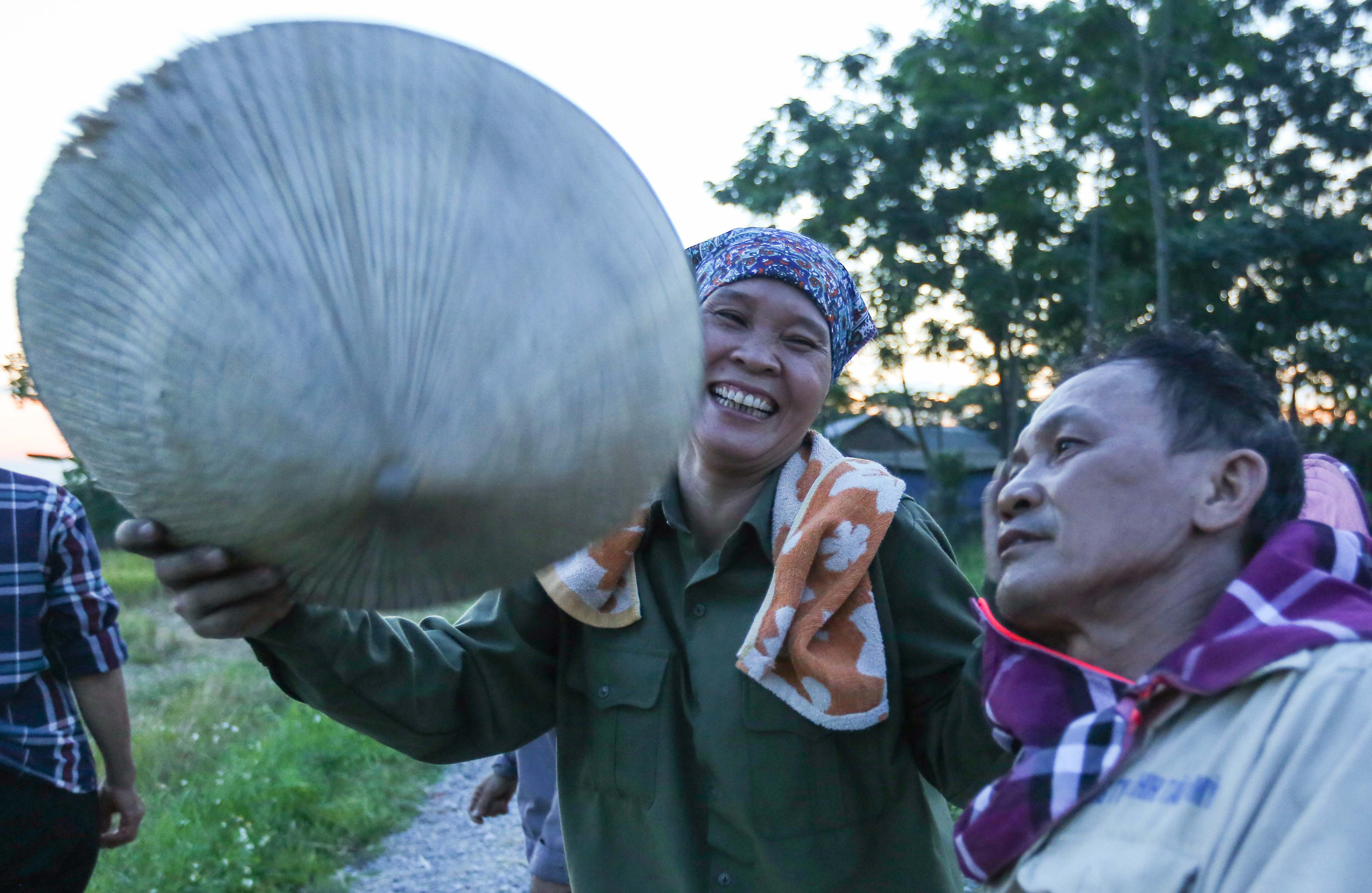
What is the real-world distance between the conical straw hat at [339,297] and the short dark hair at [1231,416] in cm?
78

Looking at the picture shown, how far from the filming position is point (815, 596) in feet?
6.11

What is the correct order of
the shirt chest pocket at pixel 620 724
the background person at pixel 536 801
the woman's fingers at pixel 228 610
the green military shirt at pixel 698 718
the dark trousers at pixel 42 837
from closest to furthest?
the woman's fingers at pixel 228 610, the green military shirt at pixel 698 718, the shirt chest pocket at pixel 620 724, the dark trousers at pixel 42 837, the background person at pixel 536 801

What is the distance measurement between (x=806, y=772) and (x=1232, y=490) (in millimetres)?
809

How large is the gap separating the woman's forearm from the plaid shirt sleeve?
0.05 metres

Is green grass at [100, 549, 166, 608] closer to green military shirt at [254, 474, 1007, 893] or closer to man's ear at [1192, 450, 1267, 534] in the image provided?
green military shirt at [254, 474, 1007, 893]

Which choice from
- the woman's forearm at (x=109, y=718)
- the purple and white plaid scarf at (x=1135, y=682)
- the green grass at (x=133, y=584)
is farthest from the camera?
the green grass at (x=133, y=584)

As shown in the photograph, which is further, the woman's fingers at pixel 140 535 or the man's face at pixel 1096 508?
the man's face at pixel 1096 508

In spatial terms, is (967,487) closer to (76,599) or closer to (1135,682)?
(76,599)

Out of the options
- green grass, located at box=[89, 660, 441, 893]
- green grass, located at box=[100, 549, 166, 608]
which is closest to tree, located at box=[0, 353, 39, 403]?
green grass, located at box=[89, 660, 441, 893]

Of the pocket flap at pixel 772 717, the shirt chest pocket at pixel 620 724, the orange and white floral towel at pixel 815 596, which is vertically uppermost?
the orange and white floral towel at pixel 815 596

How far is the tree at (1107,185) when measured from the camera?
1037cm

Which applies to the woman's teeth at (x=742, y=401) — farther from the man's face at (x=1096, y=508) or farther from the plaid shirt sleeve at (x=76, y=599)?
the plaid shirt sleeve at (x=76, y=599)

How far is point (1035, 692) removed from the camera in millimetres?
1419

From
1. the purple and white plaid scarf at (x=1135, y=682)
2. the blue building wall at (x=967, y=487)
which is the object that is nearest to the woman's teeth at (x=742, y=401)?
the purple and white plaid scarf at (x=1135, y=682)
